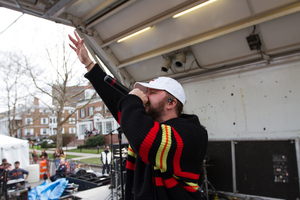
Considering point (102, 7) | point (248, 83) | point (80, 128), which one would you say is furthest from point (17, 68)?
point (248, 83)

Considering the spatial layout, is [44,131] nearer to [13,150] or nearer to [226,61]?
[13,150]

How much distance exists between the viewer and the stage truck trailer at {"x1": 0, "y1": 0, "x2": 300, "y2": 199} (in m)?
3.21

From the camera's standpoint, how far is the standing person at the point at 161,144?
1.06 metres

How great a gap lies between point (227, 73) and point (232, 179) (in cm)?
236

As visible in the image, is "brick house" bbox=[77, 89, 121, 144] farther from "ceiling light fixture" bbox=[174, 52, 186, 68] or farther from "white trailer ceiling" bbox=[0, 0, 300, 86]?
"ceiling light fixture" bbox=[174, 52, 186, 68]

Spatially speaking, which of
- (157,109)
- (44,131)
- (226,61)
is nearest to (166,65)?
(226,61)

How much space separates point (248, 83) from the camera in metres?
4.02

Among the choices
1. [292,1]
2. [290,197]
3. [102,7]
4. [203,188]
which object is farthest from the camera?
[203,188]

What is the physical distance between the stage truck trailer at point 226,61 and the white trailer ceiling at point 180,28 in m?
0.02

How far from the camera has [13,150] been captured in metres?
12.2

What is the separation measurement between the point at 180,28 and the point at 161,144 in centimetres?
305

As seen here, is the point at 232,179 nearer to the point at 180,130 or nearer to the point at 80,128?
the point at 180,130

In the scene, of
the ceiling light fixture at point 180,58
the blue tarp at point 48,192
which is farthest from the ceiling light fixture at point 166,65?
the blue tarp at point 48,192

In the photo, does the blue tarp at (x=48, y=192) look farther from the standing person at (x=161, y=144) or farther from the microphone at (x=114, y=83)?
the microphone at (x=114, y=83)
